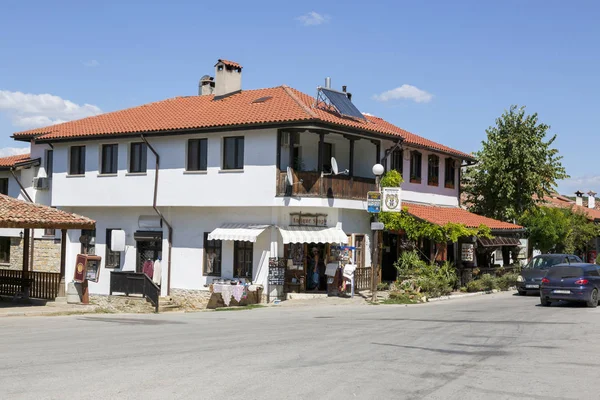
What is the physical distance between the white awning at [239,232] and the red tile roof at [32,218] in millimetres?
5738

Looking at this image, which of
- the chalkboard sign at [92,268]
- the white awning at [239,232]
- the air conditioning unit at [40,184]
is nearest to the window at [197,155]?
the white awning at [239,232]

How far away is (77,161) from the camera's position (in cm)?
3406

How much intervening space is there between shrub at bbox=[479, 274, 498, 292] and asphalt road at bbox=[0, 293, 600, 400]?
1194cm

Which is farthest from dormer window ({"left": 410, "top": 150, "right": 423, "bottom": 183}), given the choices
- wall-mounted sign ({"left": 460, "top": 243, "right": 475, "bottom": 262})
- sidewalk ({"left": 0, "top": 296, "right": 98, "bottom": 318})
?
sidewalk ({"left": 0, "top": 296, "right": 98, "bottom": 318})

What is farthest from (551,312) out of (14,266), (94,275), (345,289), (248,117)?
(14,266)

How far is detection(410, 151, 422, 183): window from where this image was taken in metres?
34.5

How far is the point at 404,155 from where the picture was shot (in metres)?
33.8

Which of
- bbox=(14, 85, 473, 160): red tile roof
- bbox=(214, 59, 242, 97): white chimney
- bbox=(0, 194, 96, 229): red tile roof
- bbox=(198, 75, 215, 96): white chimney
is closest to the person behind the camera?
bbox=(0, 194, 96, 229): red tile roof

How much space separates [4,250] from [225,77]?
1558 cm

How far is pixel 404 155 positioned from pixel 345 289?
837 centimetres

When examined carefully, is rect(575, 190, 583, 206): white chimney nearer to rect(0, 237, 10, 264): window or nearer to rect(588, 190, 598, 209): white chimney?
rect(588, 190, 598, 209): white chimney

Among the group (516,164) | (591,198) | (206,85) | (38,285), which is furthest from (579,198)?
(38,285)

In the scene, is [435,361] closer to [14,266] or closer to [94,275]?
[94,275]

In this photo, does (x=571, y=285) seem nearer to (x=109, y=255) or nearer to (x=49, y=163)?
(x=109, y=255)
